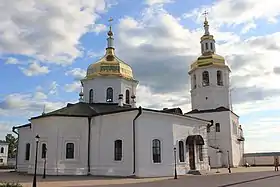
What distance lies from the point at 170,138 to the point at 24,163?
50.5 feet

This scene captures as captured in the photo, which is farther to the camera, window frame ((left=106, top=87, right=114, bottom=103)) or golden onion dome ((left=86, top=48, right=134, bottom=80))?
golden onion dome ((left=86, top=48, right=134, bottom=80))

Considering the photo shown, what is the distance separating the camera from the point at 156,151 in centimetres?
2517

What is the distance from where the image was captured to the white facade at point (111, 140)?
24672mm

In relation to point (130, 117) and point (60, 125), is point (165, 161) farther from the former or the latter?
point (60, 125)

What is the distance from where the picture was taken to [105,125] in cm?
2681

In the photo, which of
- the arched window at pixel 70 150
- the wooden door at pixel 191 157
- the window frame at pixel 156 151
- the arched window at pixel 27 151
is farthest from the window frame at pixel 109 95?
the wooden door at pixel 191 157

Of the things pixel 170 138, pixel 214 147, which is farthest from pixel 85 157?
pixel 214 147

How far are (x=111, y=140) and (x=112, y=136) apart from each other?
0.33 m

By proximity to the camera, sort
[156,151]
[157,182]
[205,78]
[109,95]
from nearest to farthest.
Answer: [157,182]
[156,151]
[109,95]
[205,78]

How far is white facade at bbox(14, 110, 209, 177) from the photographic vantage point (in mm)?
24672

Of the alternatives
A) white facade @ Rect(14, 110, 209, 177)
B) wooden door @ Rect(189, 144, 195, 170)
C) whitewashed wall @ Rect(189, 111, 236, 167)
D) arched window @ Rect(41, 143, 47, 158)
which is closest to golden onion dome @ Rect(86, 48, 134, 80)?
white facade @ Rect(14, 110, 209, 177)

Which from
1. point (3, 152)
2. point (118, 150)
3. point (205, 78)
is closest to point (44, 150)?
point (118, 150)

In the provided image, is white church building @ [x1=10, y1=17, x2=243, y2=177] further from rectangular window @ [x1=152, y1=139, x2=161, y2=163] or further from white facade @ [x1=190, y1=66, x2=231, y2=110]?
white facade @ [x1=190, y1=66, x2=231, y2=110]

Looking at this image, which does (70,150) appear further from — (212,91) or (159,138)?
(212,91)
